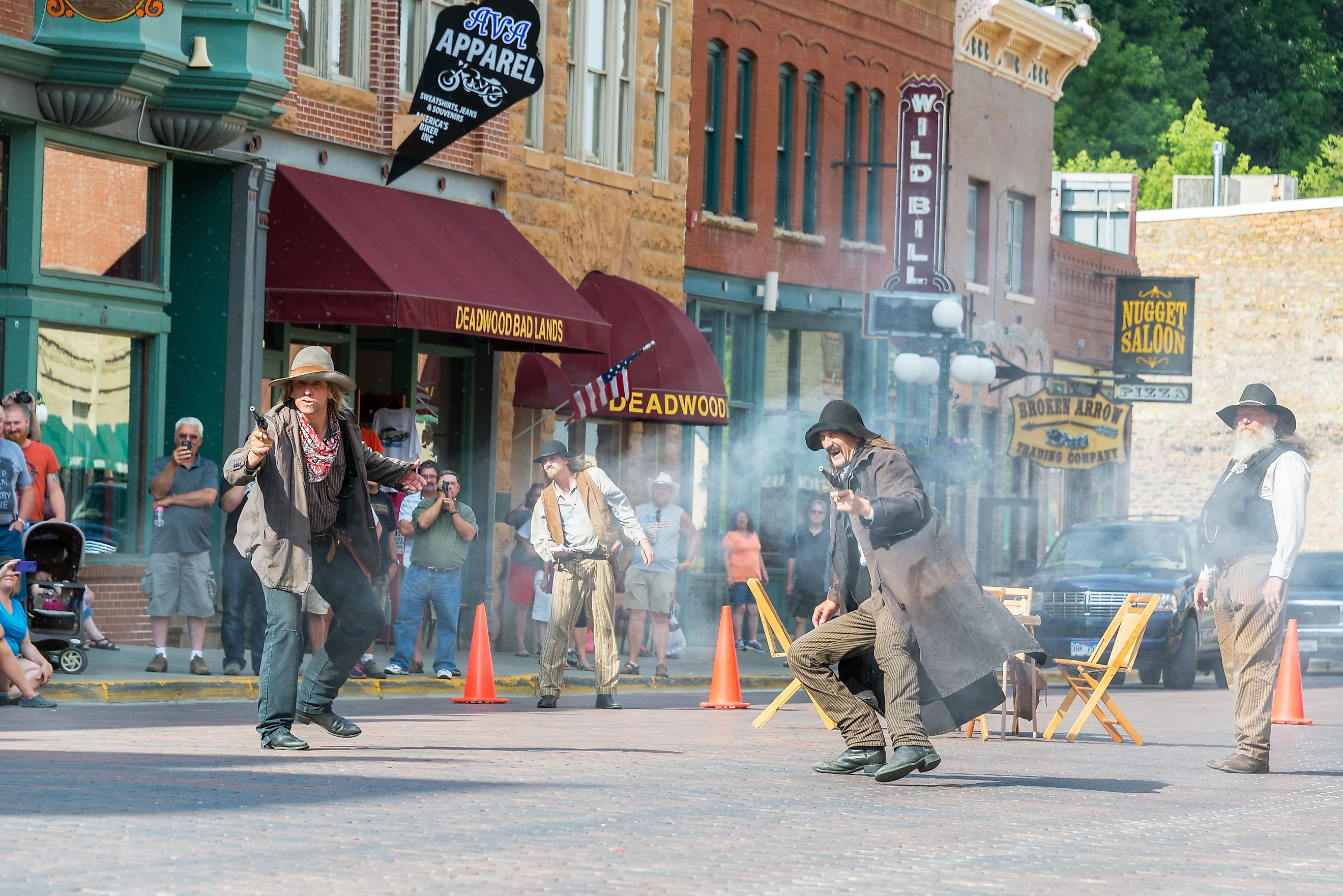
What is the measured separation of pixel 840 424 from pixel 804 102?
1997 cm

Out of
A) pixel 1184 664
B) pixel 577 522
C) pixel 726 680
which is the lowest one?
pixel 1184 664

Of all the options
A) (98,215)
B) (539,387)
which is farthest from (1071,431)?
(98,215)

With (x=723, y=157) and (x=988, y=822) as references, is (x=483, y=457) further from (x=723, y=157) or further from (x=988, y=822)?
(x=988, y=822)

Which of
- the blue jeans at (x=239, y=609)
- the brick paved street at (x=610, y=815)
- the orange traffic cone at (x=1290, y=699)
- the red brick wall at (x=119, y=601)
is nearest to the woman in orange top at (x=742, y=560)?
the red brick wall at (x=119, y=601)

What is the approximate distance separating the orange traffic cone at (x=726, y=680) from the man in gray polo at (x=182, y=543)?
12.5 feet

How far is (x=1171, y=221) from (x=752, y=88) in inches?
946

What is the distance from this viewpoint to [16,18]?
58.6 ft

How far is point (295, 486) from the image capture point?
1096 cm

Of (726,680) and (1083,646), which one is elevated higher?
(726,680)

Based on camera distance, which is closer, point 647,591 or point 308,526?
point 308,526

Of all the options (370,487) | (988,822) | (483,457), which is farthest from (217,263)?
(988,822)

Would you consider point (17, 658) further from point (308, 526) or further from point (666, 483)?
point (666, 483)

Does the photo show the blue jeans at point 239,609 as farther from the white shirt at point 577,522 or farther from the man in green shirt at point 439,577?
the white shirt at point 577,522

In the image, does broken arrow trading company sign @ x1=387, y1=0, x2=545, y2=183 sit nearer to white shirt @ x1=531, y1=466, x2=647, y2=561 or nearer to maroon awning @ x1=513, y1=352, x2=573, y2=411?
maroon awning @ x1=513, y1=352, x2=573, y2=411
